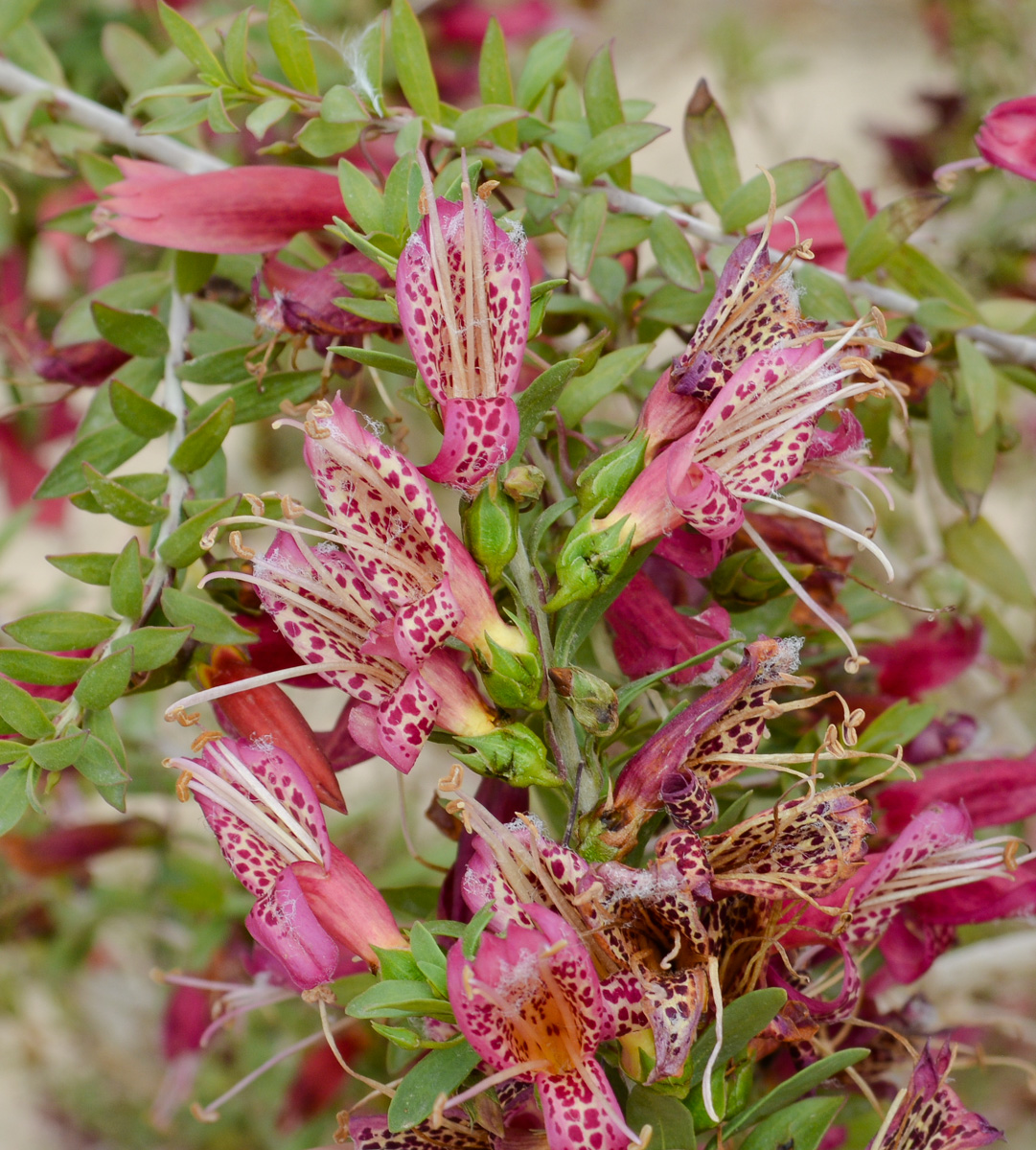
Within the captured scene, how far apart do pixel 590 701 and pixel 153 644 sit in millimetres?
223

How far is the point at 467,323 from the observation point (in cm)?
45

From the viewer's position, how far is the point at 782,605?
2.13 feet

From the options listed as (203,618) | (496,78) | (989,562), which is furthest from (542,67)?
(989,562)

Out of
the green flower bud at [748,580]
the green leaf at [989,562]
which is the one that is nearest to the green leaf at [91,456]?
the green flower bud at [748,580]

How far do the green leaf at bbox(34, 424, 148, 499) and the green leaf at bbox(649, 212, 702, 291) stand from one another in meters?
0.31

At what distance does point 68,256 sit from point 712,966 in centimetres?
132

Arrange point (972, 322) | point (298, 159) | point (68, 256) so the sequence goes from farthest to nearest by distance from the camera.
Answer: point (68, 256), point (298, 159), point (972, 322)

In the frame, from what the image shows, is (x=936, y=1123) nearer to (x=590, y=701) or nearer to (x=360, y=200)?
(x=590, y=701)

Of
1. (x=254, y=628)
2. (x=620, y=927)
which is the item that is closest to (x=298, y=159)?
(x=254, y=628)

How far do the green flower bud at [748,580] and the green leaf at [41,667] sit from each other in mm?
335

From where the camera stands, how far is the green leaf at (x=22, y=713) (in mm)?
500

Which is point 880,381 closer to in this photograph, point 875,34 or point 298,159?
point 298,159

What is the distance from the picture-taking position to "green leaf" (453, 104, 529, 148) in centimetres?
56

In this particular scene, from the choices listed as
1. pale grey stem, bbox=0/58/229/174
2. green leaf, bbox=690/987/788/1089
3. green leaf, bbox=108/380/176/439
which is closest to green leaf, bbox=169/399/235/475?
green leaf, bbox=108/380/176/439
